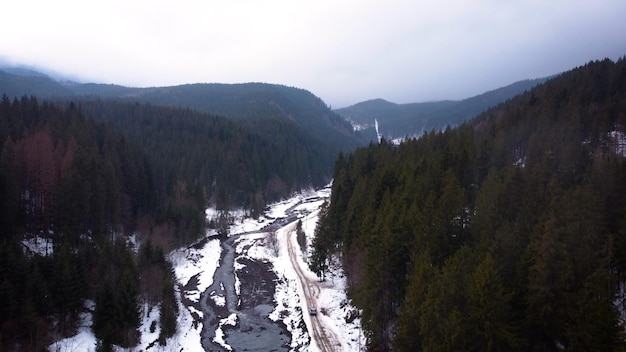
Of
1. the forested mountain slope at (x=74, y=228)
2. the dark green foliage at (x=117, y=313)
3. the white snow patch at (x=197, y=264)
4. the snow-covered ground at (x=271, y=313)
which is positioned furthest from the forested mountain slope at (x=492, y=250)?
the forested mountain slope at (x=74, y=228)

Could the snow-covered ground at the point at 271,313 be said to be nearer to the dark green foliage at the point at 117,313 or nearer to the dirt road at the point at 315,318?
the dirt road at the point at 315,318

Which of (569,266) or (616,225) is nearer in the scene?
(569,266)

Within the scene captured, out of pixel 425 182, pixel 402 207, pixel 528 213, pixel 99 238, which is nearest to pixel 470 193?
pixel 425 182

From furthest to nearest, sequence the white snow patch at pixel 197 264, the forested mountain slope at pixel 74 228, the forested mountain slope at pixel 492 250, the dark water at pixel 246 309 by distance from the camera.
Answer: the white snow patch at pixel 197 264 < the dark water at pixel 246 309 < the forested mountain slope at pixel 74 228 < the forested mountain slope at pixel 492 250

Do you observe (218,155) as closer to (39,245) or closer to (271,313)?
(39,245)

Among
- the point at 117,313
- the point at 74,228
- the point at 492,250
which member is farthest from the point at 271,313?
the point at 74,228

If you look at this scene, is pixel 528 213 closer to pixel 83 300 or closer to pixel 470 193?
pixel 470 193

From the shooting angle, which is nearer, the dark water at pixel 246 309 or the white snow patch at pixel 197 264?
the dark water at pixel 246 309
